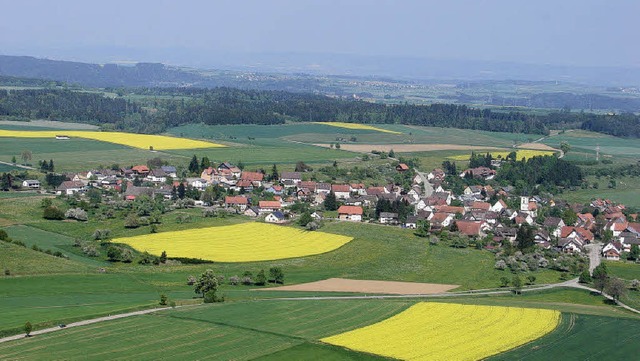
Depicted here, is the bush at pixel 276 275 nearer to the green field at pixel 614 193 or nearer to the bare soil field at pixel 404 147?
the green field at pixel 614 193

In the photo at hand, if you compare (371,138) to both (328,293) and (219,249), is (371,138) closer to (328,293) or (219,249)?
(219,249)

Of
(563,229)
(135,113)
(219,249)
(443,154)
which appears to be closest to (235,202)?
Answer: (219,249)

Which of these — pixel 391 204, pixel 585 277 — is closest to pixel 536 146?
pixel 391 204

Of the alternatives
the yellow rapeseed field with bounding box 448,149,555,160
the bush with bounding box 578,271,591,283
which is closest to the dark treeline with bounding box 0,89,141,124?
the yellow rapeseed field with bounding box 448,149,555,160

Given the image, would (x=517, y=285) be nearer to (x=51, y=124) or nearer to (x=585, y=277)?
(x=585, y=277)

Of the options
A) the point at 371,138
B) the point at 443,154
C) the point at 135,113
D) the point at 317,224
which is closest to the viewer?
the point at 317,224

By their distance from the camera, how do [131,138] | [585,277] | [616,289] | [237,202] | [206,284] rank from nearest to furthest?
[206,284], [616,289], [585,277], [237,202], [131,138]
